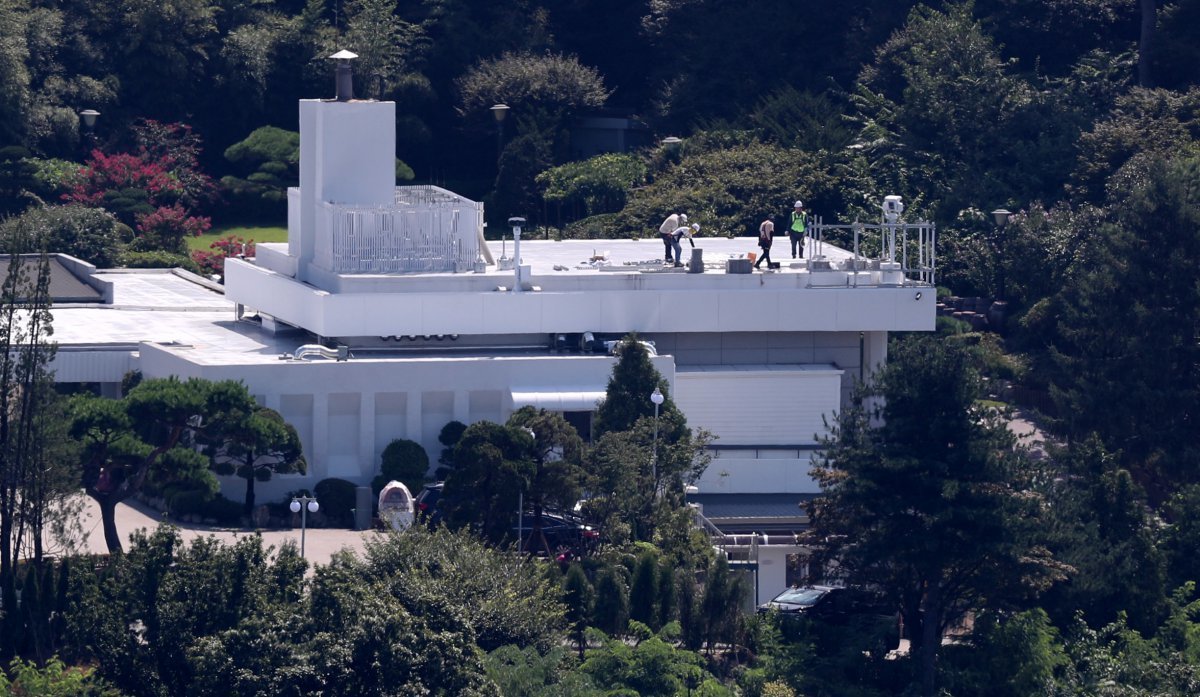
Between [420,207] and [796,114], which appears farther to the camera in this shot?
[796,114]

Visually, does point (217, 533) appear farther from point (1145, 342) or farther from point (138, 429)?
point (1145, 342)

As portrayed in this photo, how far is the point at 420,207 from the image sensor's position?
49.8 meters

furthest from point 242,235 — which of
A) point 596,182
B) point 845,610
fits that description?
point 845,610

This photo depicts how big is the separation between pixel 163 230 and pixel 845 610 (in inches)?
1339

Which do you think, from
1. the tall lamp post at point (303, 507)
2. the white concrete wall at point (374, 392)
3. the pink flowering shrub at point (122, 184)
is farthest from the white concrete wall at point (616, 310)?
the pink flowering shrub at point (122, 184)

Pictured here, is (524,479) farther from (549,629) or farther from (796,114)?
(796,114)

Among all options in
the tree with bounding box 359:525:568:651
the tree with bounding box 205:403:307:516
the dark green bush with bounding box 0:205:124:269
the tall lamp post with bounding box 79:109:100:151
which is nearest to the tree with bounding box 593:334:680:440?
the tree with bounding box 205:403:307:516

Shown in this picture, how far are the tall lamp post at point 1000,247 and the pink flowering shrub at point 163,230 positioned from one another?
21782mm

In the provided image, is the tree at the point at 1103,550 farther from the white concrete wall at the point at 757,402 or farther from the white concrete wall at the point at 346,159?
the white concrete wall at the point at 346,159

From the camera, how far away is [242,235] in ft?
247

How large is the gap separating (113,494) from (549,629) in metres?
8.60

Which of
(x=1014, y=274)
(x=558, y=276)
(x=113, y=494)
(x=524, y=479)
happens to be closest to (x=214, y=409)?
(x=113, y=494)

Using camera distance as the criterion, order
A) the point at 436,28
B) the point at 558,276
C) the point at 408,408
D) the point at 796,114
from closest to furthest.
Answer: the point at 408,408 < the point at 558,276 < the point at 796,114 < the point at 436,28

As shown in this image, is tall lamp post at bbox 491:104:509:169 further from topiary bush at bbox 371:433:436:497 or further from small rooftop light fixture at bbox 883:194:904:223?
topiary bush at bbox 371:433:436:497
